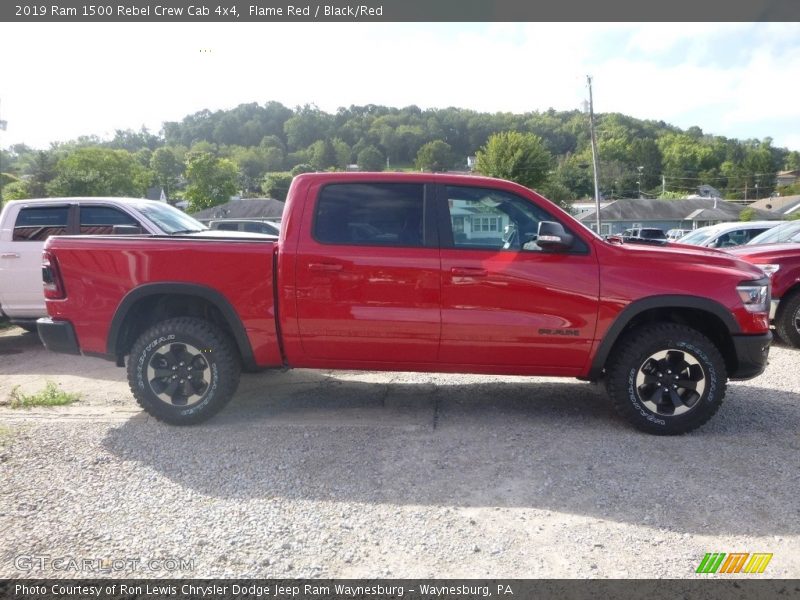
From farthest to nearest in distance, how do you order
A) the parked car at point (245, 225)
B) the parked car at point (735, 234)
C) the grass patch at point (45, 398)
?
the parked car at point (245, 225), the parked car at point (735, 234), the grass patch at point (45, 398)

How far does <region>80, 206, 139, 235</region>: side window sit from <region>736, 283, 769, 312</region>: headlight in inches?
261

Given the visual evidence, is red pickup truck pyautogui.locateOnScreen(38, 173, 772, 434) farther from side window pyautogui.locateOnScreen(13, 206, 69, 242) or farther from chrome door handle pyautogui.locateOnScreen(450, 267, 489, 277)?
side window pyautogui.locateOnScreen(13, 206, 69, 242)

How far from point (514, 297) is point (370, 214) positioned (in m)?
1.27

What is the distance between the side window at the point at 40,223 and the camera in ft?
23.1

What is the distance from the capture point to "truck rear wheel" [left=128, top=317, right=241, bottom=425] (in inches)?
166

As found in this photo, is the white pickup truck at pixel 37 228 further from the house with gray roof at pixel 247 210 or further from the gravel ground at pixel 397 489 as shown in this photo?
the house with gray roof at pixel 247 210

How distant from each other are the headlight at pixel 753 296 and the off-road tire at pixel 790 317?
3.38 m

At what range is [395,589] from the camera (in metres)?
2.40

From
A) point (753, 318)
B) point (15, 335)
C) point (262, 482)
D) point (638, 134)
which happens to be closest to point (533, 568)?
point (262, 482)

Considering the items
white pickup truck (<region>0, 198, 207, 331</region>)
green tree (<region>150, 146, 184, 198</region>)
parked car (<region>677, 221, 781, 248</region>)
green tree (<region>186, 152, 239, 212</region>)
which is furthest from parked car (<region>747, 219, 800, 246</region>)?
green tree (<region>150, 146, 184, 198</region>)

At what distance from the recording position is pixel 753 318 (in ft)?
13.2

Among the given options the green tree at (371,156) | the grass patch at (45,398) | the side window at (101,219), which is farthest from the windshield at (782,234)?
the green tree at (371,156)

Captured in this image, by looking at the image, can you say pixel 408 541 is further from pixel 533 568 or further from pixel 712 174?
pixel 712 174

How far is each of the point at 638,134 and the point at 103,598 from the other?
295 ft
